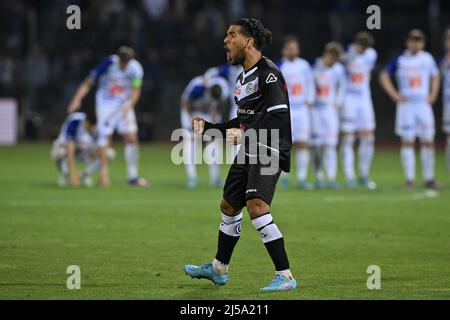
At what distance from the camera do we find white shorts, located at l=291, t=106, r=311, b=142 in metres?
19.9

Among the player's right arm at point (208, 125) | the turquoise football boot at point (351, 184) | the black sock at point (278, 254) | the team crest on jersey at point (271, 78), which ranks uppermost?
the team crest on jersey at point (271, 78)

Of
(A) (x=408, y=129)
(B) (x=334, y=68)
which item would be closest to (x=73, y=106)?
(B) (x=334, y=68)

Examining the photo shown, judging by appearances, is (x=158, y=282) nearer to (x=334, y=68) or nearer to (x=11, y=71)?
(x=334, y=68)

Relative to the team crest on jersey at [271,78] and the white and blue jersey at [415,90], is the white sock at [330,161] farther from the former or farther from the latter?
the team crest on jersey at [271,78]

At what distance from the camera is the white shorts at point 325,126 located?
20156 millimetres

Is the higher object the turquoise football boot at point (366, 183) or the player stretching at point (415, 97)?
the player stretching at point (415, 97)

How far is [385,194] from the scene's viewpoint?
18.5 meters

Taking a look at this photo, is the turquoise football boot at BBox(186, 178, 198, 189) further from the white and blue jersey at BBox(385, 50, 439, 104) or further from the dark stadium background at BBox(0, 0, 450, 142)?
the dark stadium background at BBox(0, 0, 450, 142)

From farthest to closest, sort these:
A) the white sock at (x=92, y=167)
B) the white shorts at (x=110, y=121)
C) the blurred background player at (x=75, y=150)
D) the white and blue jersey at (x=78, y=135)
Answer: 1. the white shorts at (x=110, y=121)
2. the white sock at (x=92, y=167)
3. the white and blue jersey at (x=78, y=135)
4. the blurred background player at (x=75, y=150)

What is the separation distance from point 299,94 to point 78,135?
4.22m

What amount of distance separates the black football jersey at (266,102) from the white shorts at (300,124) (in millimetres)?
10299

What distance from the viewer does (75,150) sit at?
20062mm

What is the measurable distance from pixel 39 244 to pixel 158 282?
2.88 metres

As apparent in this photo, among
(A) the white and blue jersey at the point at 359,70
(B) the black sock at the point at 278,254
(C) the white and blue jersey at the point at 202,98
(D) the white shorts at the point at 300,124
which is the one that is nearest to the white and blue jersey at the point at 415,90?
(A) the white and blue jersey at the point at 359,70
